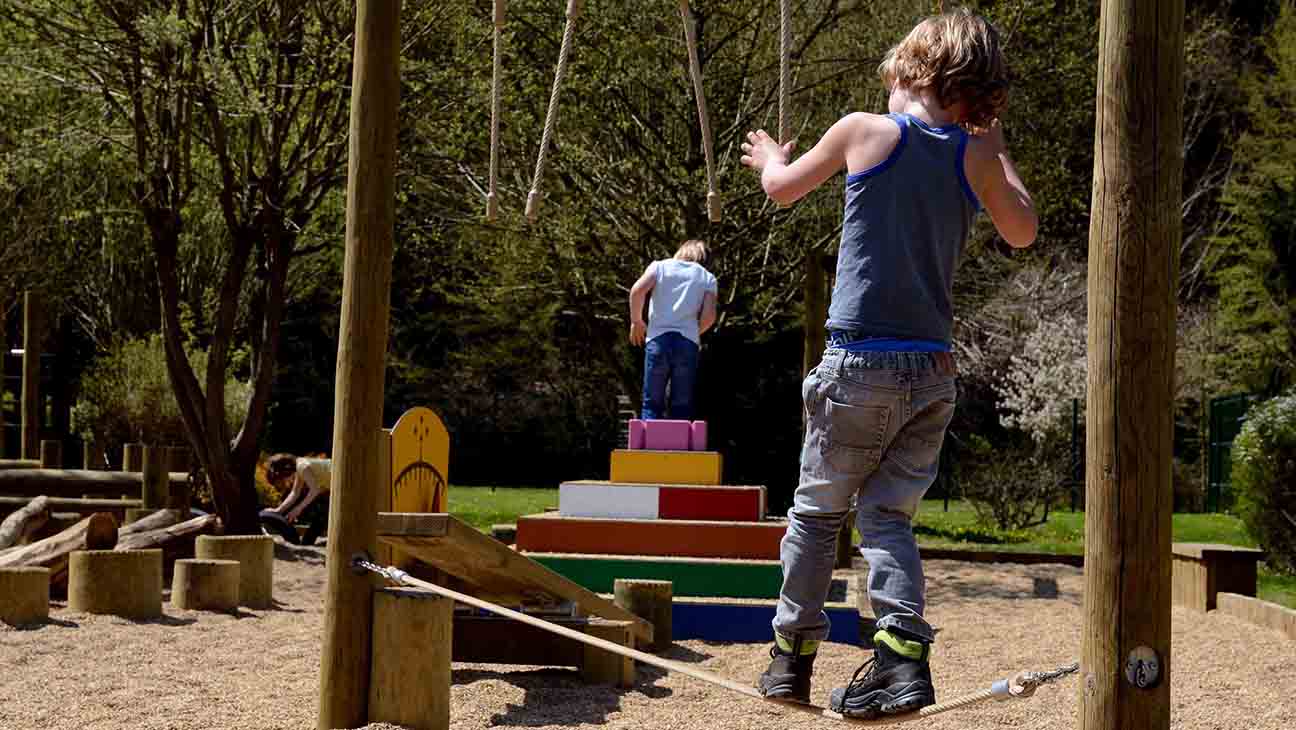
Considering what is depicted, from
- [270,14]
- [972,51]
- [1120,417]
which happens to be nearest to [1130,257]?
[1120,417]

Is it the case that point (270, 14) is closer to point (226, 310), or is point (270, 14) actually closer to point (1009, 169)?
point (226, 310)

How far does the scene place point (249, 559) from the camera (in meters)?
9.68

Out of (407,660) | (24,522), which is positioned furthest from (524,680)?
(24,522)

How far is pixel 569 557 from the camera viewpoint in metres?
9.19

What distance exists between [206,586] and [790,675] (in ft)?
20.0

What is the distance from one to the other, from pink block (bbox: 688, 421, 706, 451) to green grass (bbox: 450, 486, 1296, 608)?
4043 mm

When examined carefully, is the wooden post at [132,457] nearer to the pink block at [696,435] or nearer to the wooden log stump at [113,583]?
the wooden log stump at [113,583]

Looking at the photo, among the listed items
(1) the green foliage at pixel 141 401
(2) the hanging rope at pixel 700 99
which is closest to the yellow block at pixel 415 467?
(2) the hanging rope at pixel 700 99

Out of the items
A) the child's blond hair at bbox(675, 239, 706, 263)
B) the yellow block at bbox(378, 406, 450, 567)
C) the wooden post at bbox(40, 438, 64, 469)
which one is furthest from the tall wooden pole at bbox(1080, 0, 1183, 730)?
the wooden post at bbox(40, 438, 64, 469)

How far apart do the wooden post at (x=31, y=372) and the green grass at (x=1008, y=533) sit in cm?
485

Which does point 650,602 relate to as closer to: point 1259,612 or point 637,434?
point 637,434

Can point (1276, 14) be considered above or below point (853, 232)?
above

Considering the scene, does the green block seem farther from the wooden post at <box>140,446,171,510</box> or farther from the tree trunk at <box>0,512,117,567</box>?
the wooden post at <box>140,446,171,510</box>

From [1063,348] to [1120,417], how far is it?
67.1 feet
